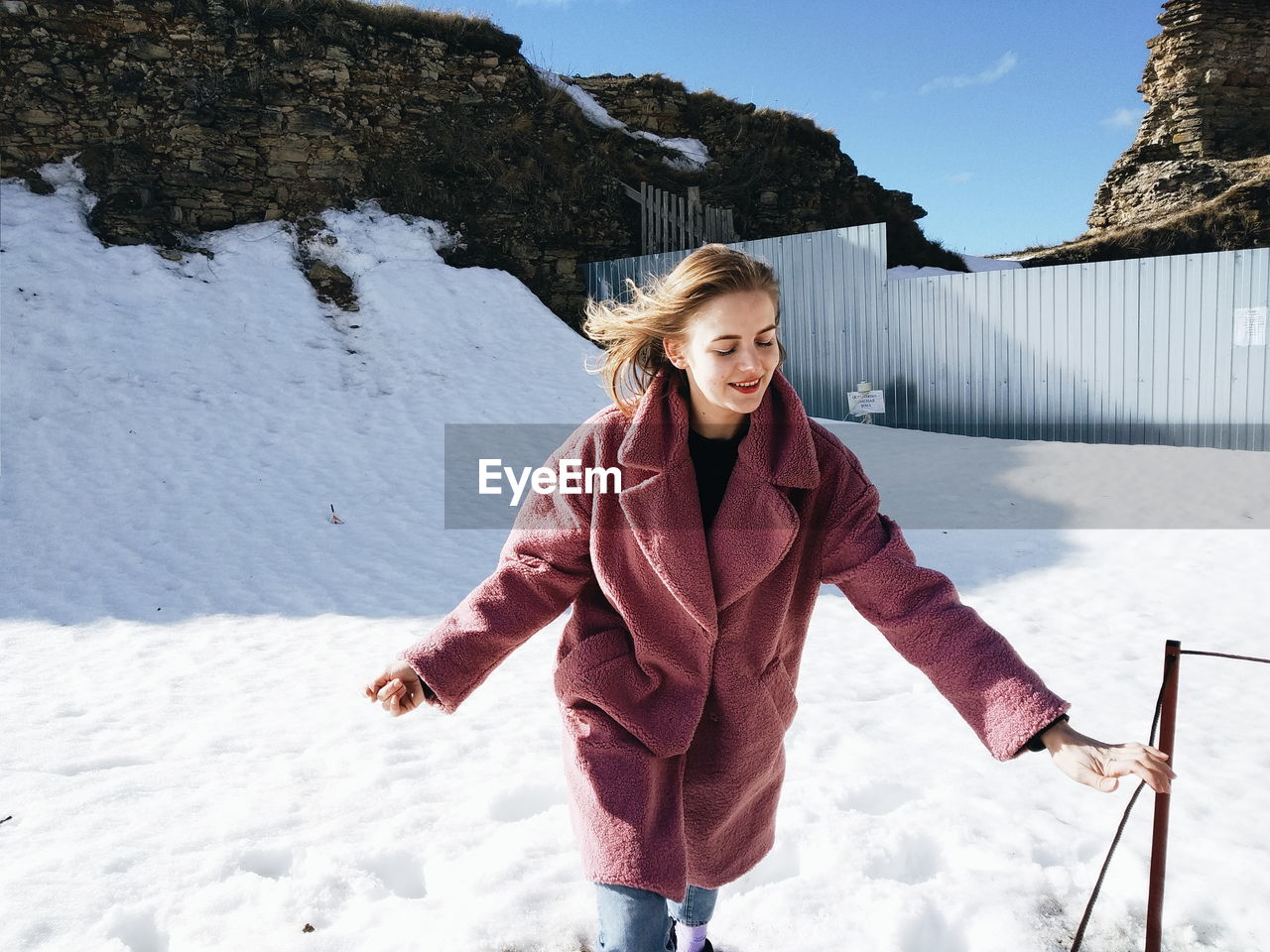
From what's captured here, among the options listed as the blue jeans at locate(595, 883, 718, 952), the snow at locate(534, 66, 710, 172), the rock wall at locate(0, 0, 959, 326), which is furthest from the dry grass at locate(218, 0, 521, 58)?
the blue jeans at locate(595, 883, 718, 952)

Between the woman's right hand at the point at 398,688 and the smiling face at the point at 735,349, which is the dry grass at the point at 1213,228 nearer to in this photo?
the smiling face at the point at 735,349

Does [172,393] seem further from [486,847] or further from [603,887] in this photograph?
[603,887]

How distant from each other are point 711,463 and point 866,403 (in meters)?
8.68

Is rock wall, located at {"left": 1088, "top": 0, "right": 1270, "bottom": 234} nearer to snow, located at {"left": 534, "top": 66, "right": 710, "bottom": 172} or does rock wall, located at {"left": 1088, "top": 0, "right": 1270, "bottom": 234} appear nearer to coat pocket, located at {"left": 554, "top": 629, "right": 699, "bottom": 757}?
snow, located at {"left": 534, "top": 66, "right": 710, "bottom": 172}

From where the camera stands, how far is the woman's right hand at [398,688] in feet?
5.39

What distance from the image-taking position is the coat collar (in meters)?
1.64

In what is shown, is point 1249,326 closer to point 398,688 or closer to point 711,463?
point 711,463

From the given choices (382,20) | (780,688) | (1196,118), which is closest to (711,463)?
(780,688)

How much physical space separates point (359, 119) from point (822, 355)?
291 inches

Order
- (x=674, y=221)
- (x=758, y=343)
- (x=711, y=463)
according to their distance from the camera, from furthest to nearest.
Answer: (x=674, y=221)
(x=711, y=463)
(x=758, y=343)

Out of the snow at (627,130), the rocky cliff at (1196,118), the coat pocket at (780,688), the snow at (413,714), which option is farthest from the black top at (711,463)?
the rocky cliff at (1196,118)

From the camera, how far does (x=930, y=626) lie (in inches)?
62.4

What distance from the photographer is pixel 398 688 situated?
165 cm

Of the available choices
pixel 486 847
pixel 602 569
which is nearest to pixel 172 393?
pixel 486 847
